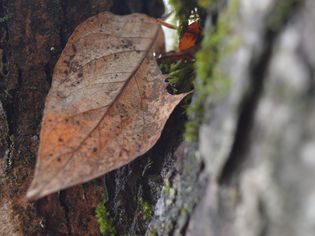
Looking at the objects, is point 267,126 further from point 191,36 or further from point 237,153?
point 191,36

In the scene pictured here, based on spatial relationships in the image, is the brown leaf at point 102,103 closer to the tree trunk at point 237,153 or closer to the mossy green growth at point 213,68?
the tree trunk at point 237,153

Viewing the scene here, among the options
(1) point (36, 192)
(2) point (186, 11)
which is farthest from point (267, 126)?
(2) point (186, 11)

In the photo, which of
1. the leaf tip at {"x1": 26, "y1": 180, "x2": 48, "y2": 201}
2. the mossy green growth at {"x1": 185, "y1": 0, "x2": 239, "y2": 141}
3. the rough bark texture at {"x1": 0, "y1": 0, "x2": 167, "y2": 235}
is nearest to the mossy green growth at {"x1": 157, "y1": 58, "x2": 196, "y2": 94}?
the rough bark texture at {"x1": 0, "y1": 0, "x2": 167, "y2": 235}

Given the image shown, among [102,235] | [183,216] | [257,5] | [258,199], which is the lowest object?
[102,235]

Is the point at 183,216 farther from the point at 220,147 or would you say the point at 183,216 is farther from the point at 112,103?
the point at 112,103

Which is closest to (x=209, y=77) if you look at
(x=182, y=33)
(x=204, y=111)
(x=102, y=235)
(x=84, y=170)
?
(x=204, y=111)

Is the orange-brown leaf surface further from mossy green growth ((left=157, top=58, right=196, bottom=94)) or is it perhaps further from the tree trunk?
the tree trunk

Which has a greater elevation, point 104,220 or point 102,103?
point 102,103
